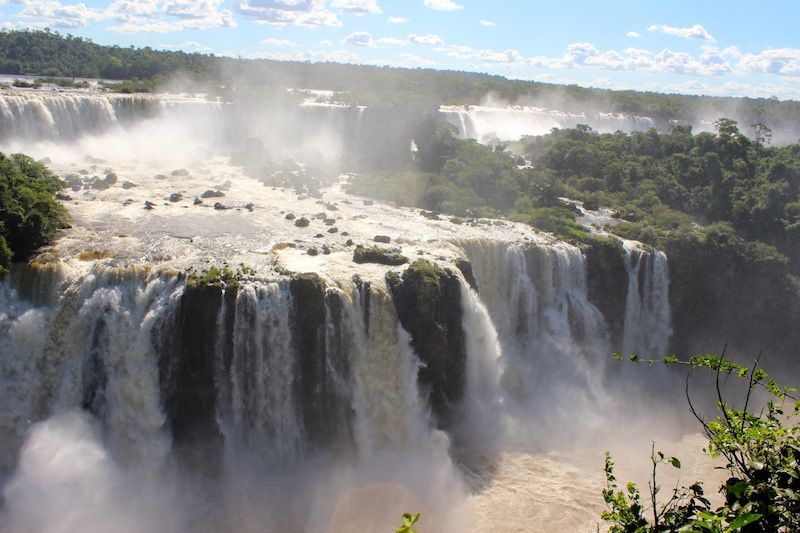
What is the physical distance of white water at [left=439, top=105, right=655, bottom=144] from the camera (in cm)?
5291

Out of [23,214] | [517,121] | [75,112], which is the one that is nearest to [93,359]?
[23,214]

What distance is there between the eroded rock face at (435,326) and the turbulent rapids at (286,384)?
2.2 inches

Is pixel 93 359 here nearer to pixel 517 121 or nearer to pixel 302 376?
pixel 302 376

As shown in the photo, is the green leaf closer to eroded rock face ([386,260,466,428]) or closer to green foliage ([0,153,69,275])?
eroded rock face ([386,260,466,428])

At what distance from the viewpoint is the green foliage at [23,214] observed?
770 inches

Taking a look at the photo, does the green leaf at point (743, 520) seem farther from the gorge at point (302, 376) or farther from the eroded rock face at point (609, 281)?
the eroded rock face at point (609, 281)

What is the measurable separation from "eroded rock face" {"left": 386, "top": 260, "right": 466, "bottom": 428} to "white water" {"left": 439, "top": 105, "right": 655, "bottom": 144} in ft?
98.4

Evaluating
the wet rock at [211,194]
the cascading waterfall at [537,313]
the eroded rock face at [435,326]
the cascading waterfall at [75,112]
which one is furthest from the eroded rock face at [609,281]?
the cascading waterfall at [75,112]

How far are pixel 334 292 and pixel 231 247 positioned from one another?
5074 mm

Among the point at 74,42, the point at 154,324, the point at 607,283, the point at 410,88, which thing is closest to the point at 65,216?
the point at 154,324

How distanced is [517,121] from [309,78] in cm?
2223

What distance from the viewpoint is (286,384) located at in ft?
62.1

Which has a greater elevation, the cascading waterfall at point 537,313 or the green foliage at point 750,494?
the green foliage at point 750,494

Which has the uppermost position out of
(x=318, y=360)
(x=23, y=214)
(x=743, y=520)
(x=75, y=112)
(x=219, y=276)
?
(x=75, y=112)
